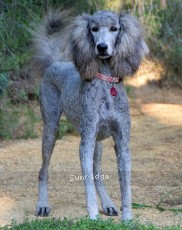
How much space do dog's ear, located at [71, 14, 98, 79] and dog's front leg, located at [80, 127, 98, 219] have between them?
50 centimetres

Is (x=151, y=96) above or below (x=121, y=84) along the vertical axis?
above

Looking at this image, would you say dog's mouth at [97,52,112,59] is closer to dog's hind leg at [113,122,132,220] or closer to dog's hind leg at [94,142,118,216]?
dog's hind leg at [113,122,132,220]

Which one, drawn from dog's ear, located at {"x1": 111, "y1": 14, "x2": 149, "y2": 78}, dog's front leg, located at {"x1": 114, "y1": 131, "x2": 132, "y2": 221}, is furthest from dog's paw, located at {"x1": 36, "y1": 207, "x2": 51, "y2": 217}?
dog's ear, located at {"x1": 111, "y1": 14, "x2": 149, "y2": 78}

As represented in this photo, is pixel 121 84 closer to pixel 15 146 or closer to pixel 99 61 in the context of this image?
pixel 99 61

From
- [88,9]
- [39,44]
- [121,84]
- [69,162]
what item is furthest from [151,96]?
[121,84]

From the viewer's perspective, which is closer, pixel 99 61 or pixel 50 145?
pixel 99 61

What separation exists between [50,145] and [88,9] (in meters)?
3.96

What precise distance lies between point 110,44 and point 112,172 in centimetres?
302

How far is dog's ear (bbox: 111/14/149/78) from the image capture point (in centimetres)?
553

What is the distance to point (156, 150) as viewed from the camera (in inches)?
379

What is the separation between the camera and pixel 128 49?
18.2ft

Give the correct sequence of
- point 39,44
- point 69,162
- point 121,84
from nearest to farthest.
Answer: point 121,84 < point 39,44 < point 69,162

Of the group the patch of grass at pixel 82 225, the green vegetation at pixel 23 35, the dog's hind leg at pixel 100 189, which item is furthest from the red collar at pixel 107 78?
the green vegetation at pixel 23 35

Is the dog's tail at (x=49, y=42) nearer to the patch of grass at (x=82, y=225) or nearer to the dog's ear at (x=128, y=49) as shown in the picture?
the dog's ear at (x=128, y=49)
